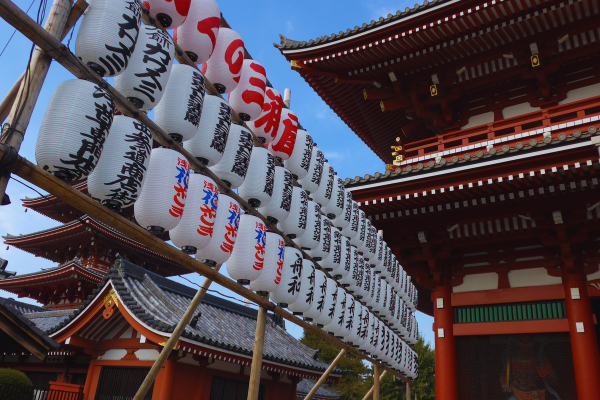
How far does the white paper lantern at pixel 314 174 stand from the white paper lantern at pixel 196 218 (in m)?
2.82

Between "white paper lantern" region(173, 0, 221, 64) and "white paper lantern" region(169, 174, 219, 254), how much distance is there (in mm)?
1569

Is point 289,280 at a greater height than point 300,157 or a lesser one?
lesser

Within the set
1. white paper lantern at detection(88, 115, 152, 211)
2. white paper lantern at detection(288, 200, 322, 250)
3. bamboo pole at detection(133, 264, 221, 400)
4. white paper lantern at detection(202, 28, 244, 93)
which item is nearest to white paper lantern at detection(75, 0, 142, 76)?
white paper lantern at detection(88, 115, 152, 211)

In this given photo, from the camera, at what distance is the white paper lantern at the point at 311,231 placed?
7.33m

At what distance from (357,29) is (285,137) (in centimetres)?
444

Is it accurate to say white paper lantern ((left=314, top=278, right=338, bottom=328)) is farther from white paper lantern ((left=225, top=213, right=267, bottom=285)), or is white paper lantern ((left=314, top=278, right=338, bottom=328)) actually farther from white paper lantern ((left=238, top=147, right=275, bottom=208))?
white paper lantern ((left=238, top=147, right=275, bottom=208))

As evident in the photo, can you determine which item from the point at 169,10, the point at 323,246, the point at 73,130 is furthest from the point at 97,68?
the point at 323,246

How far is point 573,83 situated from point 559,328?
5.31m

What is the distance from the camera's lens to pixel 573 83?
9.66 metres

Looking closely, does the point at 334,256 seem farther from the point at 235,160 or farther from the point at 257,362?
the point at 235,160

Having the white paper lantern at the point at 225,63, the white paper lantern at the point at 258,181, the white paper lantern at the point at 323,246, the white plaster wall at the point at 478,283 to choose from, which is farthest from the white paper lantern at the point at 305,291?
the white plaster wall at the point at 478,283

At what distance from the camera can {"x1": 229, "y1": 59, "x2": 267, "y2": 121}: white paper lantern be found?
6148 mm

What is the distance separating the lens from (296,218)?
702cm

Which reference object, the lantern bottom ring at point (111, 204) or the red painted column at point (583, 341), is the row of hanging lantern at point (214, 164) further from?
the red painted column at point (583, 341)
